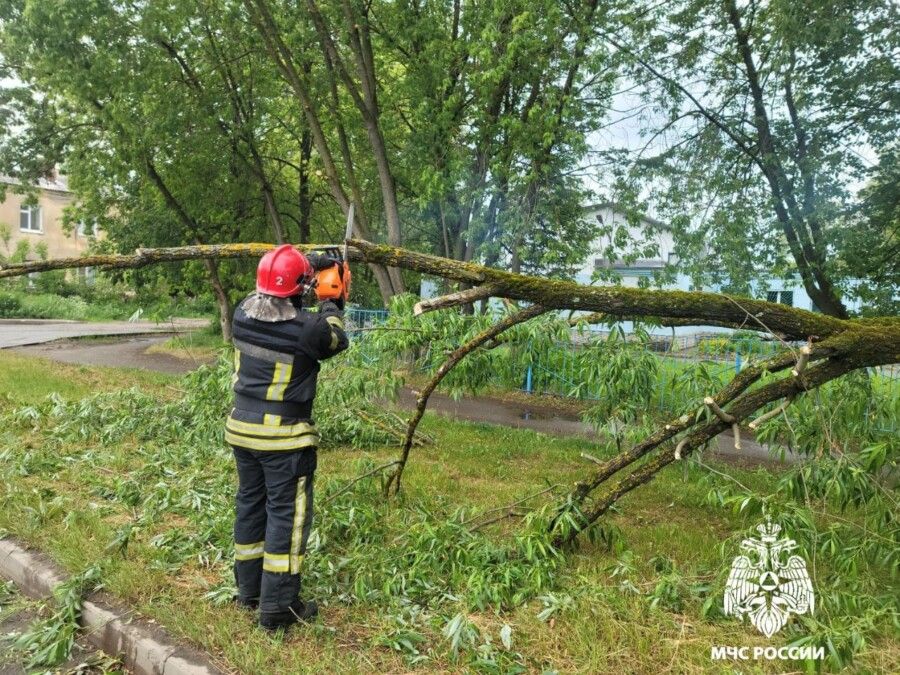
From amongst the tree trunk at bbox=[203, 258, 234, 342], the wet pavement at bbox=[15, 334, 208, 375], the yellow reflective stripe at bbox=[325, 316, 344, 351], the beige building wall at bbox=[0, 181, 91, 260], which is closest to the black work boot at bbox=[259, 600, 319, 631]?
the yellow reflective stripe at bbox=[325, 316, 344, 351]

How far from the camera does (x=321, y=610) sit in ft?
10.8

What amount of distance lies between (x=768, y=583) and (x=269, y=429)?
247 cm

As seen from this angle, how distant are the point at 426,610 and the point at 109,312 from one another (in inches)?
1216

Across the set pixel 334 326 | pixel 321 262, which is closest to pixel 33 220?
pixel 321 262

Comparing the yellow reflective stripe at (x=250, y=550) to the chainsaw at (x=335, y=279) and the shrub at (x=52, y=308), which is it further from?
the shrub at (x=52, y=308)

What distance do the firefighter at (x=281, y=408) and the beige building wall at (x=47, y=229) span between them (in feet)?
109

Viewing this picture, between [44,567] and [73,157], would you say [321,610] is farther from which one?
[73,157]

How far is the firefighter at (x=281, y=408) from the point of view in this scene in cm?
309

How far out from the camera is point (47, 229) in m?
33.7

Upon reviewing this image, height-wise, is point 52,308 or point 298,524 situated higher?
point 298,524

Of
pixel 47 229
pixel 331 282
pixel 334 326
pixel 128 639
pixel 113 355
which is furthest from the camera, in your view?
pixel 47 229

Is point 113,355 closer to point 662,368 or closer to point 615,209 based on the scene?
point 615,209

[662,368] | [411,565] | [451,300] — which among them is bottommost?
[411,565]

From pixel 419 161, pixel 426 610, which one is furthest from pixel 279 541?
pixel 419 161
